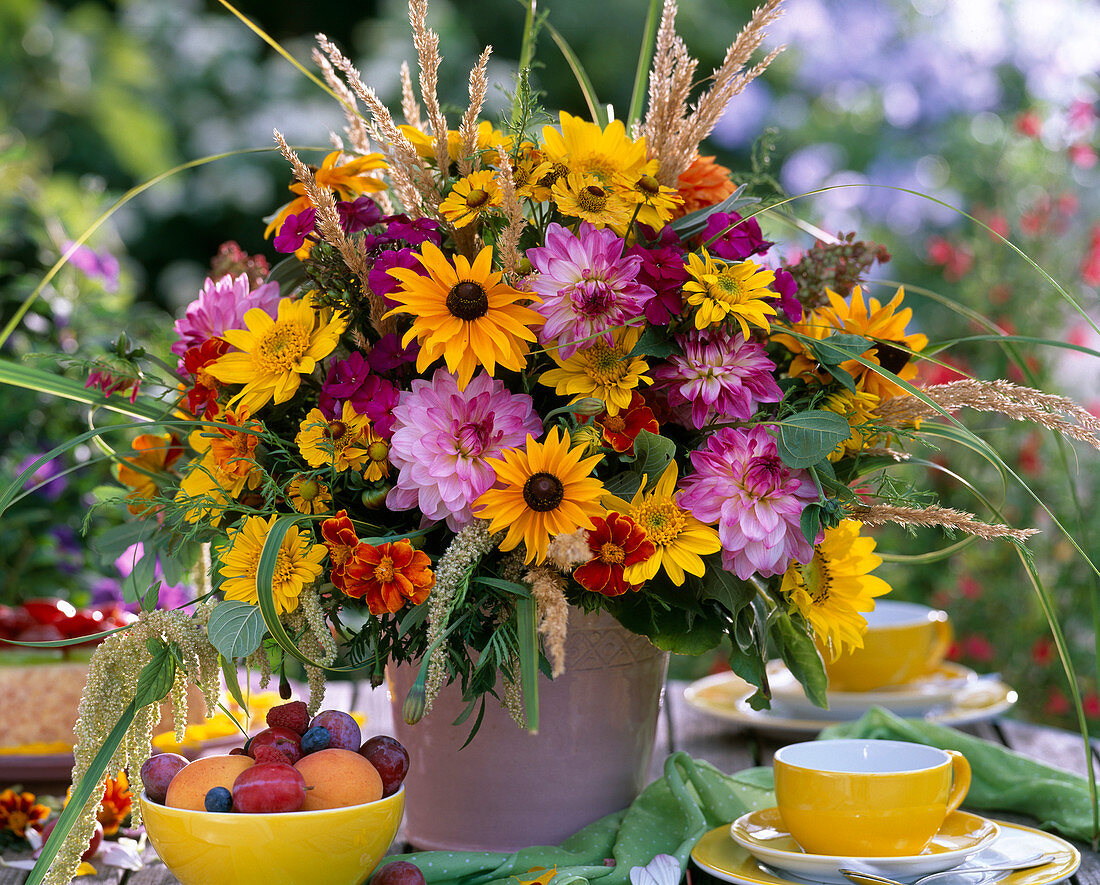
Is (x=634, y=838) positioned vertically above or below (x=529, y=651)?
below

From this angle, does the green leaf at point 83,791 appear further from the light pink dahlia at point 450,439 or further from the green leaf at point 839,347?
the green leaf at point 839,347

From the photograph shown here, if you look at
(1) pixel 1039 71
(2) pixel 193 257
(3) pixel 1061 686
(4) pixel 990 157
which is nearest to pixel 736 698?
(3) pixel 1061 686

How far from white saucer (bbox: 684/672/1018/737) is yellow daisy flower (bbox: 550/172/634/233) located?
45cm

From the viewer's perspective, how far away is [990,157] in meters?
2.43

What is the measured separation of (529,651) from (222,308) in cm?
32

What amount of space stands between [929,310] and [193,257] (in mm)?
2726

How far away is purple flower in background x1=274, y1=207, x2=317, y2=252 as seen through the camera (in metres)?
0.64

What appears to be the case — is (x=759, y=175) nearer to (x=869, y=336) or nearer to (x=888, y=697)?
(x=869, y=336)

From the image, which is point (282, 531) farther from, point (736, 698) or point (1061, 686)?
point (1061, 686)

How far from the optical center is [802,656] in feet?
2.21

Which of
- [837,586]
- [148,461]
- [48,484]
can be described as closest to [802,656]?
[837,586]

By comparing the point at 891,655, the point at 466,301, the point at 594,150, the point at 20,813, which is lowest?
the point at 20,813

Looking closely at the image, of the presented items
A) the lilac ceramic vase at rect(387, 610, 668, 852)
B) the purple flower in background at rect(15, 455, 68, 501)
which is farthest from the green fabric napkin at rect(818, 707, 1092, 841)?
the purple flower in background at rect(15, 455, 68, 501)

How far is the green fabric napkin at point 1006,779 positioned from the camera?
2.43 ft
